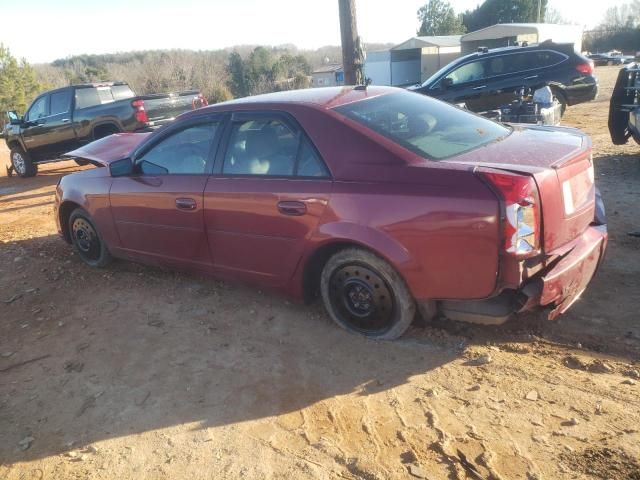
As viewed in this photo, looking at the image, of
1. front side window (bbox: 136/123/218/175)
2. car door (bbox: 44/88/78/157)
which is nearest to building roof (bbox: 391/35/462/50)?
car door (bbox: 44/88/78/157)

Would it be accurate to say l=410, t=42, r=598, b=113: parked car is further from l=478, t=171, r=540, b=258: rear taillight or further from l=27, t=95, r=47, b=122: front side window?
l=478, t=171, r=540, b=258: rear taillight

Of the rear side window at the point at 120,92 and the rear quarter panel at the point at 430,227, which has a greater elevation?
the rear side window at the point at 120,92

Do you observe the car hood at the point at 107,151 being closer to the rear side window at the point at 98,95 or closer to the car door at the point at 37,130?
the rear side window at the point at 98,95

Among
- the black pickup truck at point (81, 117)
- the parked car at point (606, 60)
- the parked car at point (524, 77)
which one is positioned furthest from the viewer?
the parked car at point (606, 60)

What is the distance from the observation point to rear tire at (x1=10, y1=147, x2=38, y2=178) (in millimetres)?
12438

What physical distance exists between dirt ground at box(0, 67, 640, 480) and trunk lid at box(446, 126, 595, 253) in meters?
0.78

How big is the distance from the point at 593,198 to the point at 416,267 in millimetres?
1337

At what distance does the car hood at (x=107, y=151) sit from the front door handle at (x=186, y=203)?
1.98 metres

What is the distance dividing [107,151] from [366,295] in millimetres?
4365

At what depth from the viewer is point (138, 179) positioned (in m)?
4.61

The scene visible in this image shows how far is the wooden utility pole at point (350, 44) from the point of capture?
8.69 meters

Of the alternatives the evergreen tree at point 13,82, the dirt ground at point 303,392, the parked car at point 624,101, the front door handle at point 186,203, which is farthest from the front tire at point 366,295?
the evergreen tree at point 13,82

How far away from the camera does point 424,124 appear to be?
12.1 feet

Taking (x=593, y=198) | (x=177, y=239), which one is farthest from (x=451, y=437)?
(x=177, y=239)
